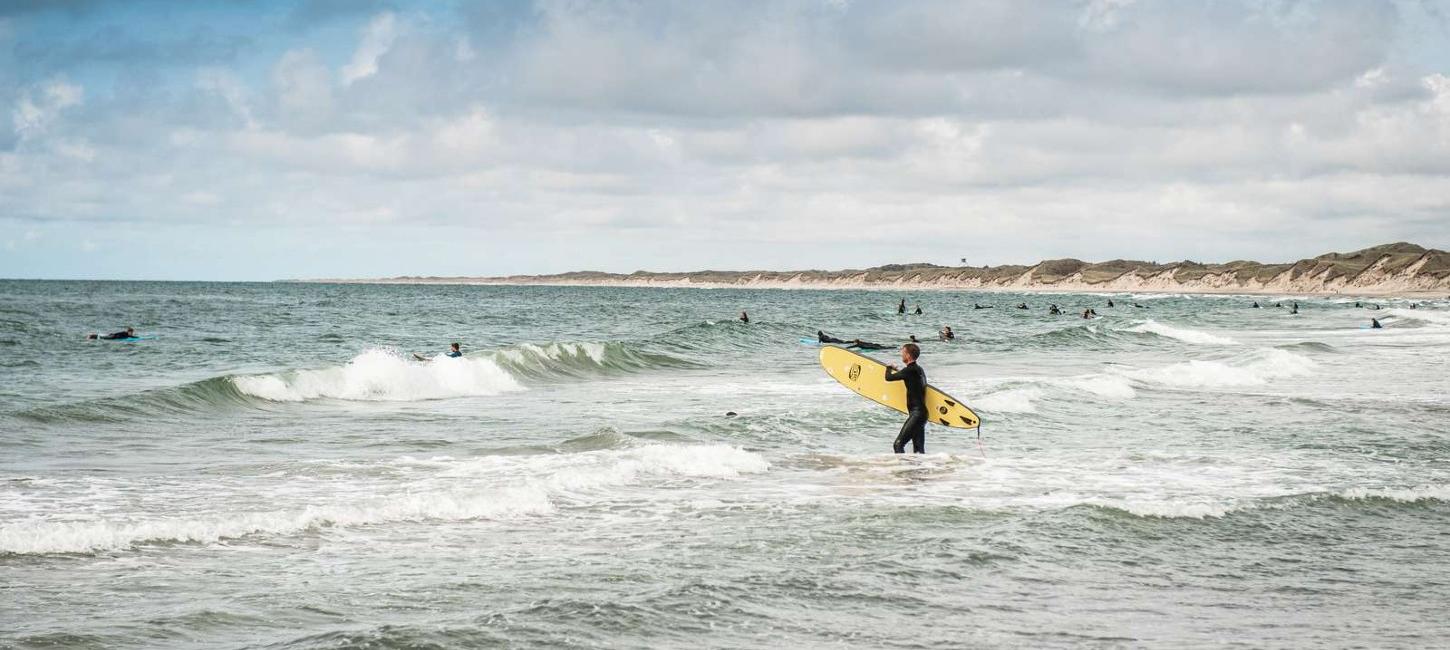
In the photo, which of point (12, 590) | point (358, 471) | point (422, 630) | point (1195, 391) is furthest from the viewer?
point (1195, 391)

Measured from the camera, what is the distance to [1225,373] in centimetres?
3050

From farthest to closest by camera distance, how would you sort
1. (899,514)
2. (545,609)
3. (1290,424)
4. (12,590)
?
1. (1290,424)
2. (899,514)
3. (12,590)
4. (545,609)

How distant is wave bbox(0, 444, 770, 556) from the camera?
404 inches

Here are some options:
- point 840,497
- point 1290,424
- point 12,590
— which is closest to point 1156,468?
point 840,497

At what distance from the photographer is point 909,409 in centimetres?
1677

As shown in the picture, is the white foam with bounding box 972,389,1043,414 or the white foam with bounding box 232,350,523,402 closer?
the white foam with bounding box 972,389,1043,414

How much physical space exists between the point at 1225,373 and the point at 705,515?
2282 centimetres

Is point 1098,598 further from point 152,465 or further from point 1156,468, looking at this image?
point 152,465

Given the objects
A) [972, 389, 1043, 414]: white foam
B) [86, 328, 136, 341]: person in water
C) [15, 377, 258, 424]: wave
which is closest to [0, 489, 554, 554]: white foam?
[15, 377, 258, 424]: wave

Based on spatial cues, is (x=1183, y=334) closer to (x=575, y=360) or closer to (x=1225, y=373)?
(x=1225, y=373)

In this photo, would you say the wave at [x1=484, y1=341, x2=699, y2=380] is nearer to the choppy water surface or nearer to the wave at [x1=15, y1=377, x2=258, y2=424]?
the choppy water surface

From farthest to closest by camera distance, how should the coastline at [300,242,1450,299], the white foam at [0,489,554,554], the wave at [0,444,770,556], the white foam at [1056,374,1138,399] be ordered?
the coastline at [300,242,1450,299]
the white foam at [1056,374,1138,399]
the wave at [0,444,770,556]
the white foam at [0,489,554,554]

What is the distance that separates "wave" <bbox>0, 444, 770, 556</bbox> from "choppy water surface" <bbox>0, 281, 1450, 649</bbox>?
5 centimetres

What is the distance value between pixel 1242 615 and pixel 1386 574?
2.27 m
